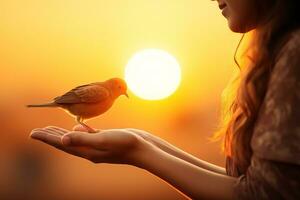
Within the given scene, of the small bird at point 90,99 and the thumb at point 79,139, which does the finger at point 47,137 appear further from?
the small bird at point 90,99

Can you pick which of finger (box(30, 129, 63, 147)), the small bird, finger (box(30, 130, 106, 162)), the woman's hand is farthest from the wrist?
the small bird

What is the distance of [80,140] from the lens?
5.32 ft

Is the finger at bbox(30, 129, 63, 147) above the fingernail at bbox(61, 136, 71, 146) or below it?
above

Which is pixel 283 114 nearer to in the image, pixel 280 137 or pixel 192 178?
pixel 280 137

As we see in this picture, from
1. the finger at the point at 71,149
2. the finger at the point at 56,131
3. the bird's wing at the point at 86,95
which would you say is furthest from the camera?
the bird's wing at the point at 86,95

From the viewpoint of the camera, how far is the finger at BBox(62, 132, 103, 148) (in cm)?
161

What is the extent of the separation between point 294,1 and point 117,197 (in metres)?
7.31

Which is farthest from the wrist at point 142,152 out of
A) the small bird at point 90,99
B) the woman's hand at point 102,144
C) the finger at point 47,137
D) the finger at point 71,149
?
the small bird at point 90,99

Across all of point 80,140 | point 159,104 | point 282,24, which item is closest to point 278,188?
point 282,24

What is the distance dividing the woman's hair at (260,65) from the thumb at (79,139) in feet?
1.28

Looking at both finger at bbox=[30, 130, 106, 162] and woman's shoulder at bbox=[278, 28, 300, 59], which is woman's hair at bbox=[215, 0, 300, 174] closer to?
woman's shoulder at bbox=[278, 28, 300, 59]

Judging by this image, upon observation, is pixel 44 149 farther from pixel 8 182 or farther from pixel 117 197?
pixel 117 197

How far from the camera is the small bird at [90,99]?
7.76 feet

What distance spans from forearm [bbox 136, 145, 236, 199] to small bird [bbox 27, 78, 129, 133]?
911 millimetres
